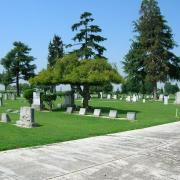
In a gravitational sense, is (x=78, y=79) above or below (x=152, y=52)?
below

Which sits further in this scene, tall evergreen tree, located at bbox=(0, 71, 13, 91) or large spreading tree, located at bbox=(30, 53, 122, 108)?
tall evergreen tree, located at bbox=(0, 71, 13, 91)

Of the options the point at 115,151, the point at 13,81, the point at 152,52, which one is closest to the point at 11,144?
the point at 115,151

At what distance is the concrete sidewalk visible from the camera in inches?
331

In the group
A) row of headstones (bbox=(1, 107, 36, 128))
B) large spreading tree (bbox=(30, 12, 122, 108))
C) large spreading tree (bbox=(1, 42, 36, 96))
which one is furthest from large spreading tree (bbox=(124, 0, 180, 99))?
row of headstones (bbox=(1, 107, 36, 128))

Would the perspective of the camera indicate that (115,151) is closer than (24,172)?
No

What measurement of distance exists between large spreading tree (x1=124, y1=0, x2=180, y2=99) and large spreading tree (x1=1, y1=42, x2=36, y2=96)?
19.8 meters

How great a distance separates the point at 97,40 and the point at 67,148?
90.0 ft

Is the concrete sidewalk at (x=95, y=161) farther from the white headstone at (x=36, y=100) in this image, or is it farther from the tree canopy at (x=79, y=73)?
the white headstone at (x=36, y=100)

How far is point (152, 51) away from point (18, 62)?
Answer: 26.5 m

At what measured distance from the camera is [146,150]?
1190cm

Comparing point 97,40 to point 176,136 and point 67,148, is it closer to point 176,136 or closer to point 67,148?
point 176,136

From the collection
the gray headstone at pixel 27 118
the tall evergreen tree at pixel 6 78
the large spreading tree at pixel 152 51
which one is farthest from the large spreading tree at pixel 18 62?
the gray headstone at pixel 27 118

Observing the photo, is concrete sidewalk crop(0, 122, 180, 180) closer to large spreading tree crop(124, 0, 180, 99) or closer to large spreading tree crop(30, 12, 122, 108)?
large spreading tree crop(30, 12, 122, 108)

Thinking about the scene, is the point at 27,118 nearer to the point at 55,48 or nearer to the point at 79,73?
the point at 79,73
